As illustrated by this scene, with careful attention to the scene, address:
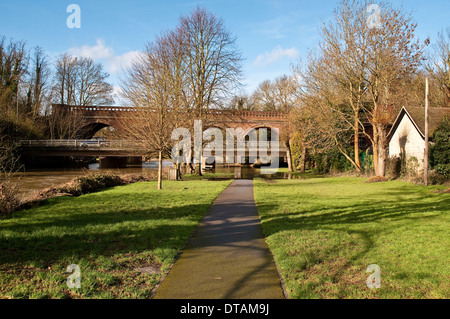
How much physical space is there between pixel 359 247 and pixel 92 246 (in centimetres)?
480

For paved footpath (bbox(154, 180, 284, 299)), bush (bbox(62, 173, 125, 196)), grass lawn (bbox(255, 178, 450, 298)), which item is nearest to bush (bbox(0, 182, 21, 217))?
bush (bbox(62, 173, 125, 196))

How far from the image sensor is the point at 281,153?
50469 mm

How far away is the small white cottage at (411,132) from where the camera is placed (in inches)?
777

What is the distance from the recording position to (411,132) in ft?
69.0

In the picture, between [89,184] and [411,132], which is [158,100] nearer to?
[89,184]

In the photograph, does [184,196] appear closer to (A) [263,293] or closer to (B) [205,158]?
(A) [263,293]

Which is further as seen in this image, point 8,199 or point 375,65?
point 375,65

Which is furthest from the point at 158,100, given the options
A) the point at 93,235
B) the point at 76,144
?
the point at 76,144

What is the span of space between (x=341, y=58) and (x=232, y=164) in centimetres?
3159

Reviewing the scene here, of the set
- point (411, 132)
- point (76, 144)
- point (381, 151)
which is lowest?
point (381, 151)

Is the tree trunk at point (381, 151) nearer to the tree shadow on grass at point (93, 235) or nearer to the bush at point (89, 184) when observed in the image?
the tree shadow on grass at point (93, 235)

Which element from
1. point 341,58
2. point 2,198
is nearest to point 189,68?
point 341,58

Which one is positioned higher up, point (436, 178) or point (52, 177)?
point (436, 178)

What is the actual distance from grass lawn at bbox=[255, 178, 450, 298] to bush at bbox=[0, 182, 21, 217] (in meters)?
7.12
